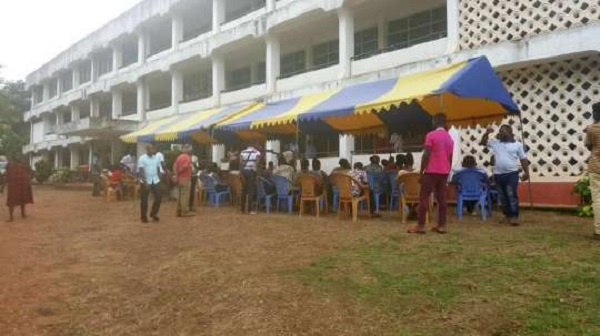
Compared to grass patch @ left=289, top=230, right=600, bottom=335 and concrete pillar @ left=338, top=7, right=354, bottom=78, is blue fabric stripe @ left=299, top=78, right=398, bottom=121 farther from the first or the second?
concrete pillar @ left=338, top=7, right=354, bottom=78

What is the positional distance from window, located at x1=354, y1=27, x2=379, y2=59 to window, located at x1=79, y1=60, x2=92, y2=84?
20185mm

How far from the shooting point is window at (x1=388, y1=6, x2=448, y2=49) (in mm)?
13617

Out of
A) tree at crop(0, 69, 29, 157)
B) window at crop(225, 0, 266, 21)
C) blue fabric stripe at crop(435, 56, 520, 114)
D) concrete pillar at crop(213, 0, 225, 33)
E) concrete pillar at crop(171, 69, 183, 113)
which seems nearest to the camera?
blue fabric stripe at crop(435, 56, 520, 114)

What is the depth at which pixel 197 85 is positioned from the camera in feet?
76.1

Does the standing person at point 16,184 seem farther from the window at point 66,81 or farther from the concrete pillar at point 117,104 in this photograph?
the window at point 66,81

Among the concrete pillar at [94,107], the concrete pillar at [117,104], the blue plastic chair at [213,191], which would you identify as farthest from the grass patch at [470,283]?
the concrete pillar at [94,107]

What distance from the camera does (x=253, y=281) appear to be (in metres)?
4.90

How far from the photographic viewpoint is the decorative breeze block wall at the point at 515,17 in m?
9.67

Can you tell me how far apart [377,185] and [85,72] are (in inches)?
1070

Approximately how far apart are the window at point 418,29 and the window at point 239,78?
23.9ft

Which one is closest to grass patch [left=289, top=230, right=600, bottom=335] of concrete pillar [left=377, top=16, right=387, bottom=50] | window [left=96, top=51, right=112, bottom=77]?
concrete pillar [left=377, top=16, right=387, bottom=50]

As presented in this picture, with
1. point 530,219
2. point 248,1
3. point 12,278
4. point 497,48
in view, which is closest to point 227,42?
point 248,1

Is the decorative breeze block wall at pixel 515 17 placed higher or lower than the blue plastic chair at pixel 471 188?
higher

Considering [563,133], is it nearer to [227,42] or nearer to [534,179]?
[534,179]
